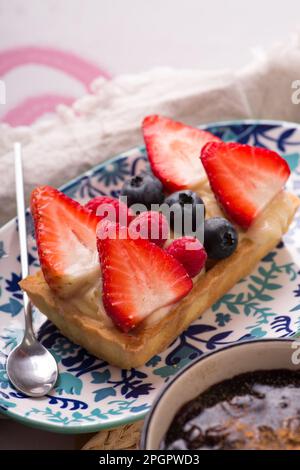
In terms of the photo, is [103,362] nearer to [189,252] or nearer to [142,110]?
[189,252]

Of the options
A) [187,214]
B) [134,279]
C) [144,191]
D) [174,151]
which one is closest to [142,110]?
[174,151]

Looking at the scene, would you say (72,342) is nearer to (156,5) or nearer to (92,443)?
(92,443)

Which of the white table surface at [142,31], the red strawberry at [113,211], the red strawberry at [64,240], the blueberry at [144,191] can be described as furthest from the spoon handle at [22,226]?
the white table surface at [142,31]

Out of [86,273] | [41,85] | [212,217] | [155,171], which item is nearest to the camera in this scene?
[86,273]

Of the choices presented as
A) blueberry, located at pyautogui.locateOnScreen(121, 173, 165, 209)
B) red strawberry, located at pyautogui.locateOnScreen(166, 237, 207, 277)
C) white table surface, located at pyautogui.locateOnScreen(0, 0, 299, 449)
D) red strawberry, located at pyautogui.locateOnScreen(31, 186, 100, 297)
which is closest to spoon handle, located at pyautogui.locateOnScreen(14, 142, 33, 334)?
red strawberry, located at pyautogui.locateOnScreen(31, 186, 100, 297)

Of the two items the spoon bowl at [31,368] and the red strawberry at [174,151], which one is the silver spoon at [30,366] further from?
the red strawberry at [174,151]

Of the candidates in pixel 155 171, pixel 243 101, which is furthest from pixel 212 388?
pixel 243 101
